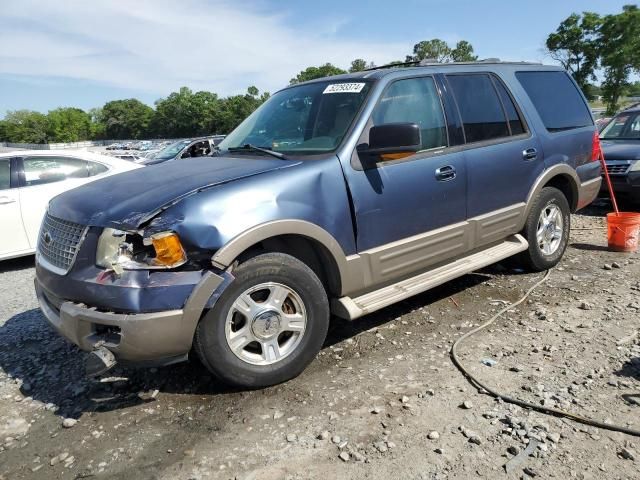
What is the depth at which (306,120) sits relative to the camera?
12.4ft

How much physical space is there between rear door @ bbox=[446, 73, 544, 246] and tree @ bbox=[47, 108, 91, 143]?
136 m

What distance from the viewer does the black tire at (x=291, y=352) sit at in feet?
9.20

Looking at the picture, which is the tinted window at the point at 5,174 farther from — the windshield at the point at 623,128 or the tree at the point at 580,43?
the tree at the point at 580,43

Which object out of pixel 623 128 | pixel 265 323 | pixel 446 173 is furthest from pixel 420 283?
pixel 623 128

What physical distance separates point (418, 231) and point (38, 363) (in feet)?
9.77

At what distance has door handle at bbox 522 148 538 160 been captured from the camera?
14.6 ft

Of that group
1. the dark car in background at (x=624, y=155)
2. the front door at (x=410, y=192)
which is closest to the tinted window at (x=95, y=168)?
the front door at (x=410, y=192)

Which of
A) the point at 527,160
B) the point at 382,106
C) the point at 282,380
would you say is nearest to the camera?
the point at 282,380

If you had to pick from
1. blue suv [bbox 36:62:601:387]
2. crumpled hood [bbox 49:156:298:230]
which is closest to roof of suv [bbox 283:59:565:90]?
blue suv [bbox 36:62:601:387]

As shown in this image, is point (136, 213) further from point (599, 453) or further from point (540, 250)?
point (540, 250)

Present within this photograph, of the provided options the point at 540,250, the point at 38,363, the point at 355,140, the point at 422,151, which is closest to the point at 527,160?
the point at 540,250

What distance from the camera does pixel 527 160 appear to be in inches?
176

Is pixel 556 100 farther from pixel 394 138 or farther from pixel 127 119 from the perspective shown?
pixel 127 119

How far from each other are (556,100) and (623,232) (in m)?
1.77
